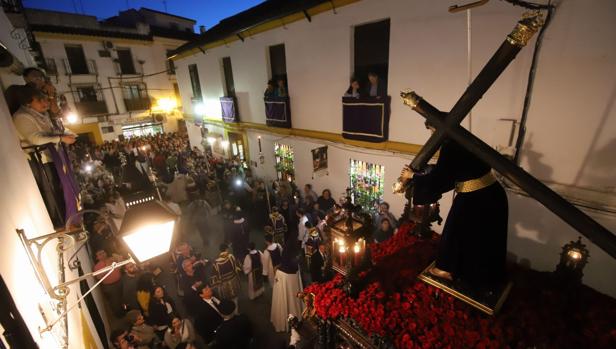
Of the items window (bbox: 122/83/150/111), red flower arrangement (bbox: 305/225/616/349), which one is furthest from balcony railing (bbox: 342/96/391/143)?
window (bbox: 122/83/150/111)

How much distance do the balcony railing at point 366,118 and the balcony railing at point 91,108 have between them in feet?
82.9

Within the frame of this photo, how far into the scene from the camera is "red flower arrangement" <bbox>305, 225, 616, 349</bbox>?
3.08 metres

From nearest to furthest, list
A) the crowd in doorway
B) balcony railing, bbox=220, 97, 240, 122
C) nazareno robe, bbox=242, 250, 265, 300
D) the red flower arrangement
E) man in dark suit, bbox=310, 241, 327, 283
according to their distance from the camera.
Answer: the red flower arrangement
the crowd in doorway
man in dark suit, bbox=310, 241, 327, 283
nazareno robe, bbox=242, 250, 265, 300
balcony railing, bbox=220, 97, 240, 122

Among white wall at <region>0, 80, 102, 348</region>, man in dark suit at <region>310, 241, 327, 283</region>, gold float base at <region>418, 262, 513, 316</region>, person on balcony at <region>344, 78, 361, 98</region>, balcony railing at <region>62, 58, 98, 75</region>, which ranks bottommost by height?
man in dark suit at <region>310, 241, 327, 283</region>

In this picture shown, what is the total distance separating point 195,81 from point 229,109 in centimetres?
617

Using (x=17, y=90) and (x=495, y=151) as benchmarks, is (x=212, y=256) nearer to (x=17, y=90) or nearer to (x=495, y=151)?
(x=17, y=90)

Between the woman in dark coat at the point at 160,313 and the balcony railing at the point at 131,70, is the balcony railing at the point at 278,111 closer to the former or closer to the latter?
the woman in dark coat at the point at 160,313

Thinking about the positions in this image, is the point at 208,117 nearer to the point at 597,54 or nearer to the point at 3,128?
the point at 3,128

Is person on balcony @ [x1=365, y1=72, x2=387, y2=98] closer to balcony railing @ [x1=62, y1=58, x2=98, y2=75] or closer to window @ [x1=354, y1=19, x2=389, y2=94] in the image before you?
window @ [x1=354, y1=19, x2=389, y2=94]

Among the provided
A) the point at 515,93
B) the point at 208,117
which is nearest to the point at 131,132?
the point at 208,117

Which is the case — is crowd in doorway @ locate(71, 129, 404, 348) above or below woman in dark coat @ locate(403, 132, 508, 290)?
below

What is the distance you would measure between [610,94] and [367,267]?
518 centimetres

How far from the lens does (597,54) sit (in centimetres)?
463

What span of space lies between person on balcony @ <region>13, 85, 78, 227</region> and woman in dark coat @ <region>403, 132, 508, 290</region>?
539 cm
